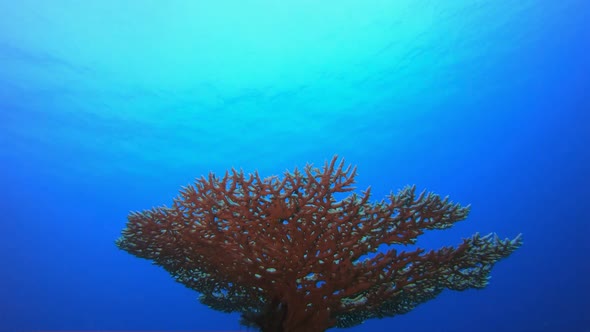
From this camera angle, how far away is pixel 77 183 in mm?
32219

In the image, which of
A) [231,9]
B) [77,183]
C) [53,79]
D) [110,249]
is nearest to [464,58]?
[231,9]

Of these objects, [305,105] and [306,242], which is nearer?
[306,242]

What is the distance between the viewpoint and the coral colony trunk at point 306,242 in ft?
12.5

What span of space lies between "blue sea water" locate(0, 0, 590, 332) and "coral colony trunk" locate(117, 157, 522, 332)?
606 inches

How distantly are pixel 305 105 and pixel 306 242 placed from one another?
2091 cm

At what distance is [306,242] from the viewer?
385 centimetres

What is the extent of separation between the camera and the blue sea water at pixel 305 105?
17.6 meters

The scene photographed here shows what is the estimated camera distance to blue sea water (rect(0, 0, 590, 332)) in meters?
17.6

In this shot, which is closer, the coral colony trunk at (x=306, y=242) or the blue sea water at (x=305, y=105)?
the coral colony trunk at (x=306, y=242)

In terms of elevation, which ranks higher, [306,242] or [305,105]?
[305,105]

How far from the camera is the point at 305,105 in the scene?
946 inches

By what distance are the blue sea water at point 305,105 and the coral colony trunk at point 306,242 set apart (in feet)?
50.5

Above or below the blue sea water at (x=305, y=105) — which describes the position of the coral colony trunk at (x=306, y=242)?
below

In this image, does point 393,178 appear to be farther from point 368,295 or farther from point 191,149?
point 368,295
